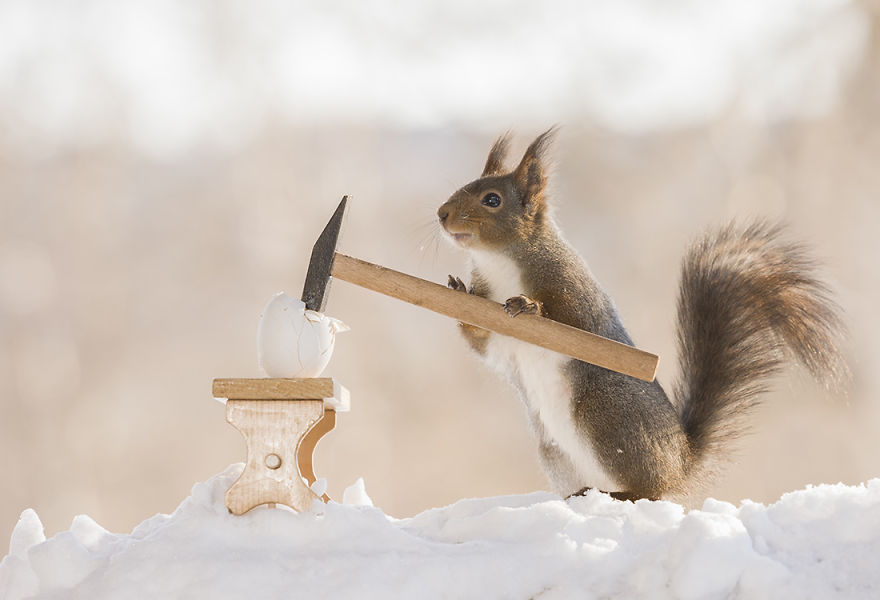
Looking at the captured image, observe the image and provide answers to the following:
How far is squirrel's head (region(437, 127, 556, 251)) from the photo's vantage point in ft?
4.85

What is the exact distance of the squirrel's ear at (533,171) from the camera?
4.99 ft

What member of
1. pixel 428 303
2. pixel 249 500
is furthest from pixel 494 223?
pixel 249 500

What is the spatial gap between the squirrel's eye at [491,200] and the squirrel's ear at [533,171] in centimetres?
5

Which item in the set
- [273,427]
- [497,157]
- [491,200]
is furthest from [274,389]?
[497,157]

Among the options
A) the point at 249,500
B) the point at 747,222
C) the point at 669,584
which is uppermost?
the point at 747,222

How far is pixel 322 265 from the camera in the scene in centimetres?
121

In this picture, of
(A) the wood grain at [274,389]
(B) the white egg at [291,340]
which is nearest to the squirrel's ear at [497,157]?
(B) the white egg at [291,340]

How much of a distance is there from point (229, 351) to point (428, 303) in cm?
219

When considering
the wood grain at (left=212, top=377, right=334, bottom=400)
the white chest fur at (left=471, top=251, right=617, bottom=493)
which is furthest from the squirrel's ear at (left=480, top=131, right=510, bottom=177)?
the wood grain at (left=212, top=377, right=334, bottom=400)

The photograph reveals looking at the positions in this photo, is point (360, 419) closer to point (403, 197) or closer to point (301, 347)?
point (403, 197)

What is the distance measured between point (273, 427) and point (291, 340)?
12 cm

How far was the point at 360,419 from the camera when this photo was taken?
11.1ft

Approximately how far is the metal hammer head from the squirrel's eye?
352 millimetres

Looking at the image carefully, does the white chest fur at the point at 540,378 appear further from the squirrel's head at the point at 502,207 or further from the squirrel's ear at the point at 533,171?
the squirrel's ear at the point at 533,171
